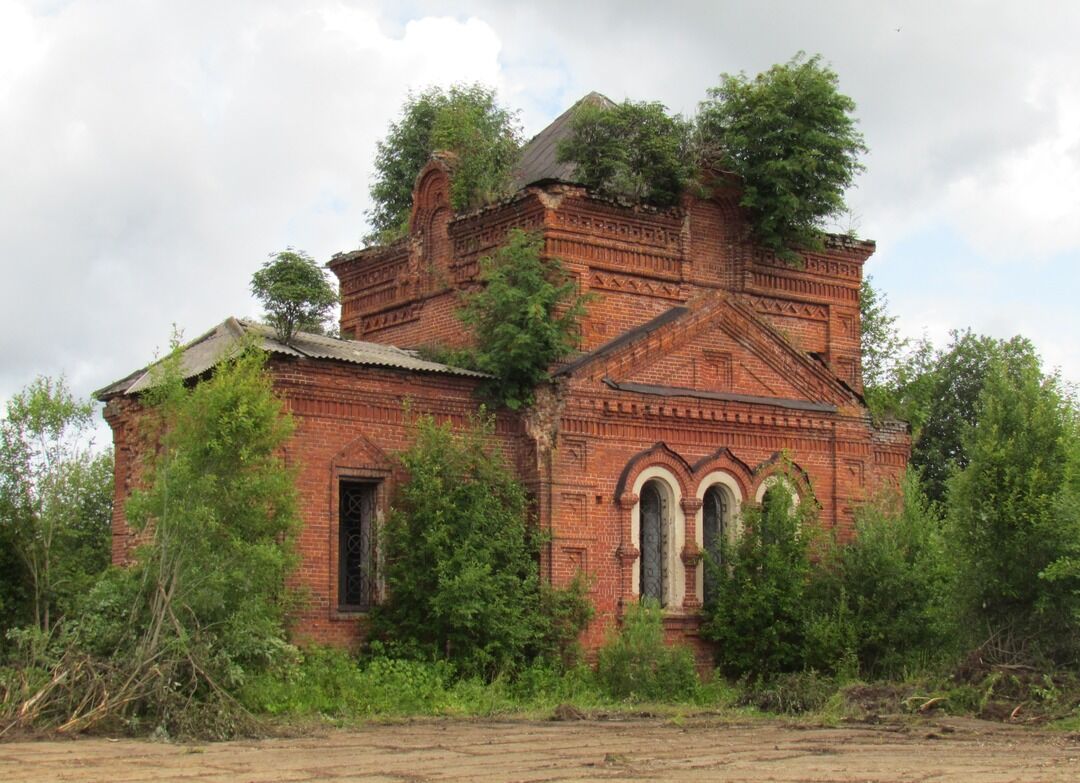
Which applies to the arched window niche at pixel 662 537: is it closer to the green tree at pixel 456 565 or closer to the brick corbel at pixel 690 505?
the brick corbel at pixel 690 505

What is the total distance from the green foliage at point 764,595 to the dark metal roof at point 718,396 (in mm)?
1508

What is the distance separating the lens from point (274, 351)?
17328 millimetres

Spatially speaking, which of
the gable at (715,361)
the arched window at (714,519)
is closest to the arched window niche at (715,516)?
the arched window at (714,519)

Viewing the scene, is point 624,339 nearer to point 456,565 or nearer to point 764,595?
point 764,595

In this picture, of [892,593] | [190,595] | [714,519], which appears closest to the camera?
[190,595]

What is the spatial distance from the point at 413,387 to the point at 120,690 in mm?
6056

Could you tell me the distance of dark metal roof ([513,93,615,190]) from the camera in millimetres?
22467

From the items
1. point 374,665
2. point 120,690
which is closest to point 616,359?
point 374,665

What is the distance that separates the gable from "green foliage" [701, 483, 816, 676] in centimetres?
186

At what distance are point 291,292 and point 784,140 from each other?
7.51 m

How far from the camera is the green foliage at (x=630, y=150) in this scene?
20.9 m

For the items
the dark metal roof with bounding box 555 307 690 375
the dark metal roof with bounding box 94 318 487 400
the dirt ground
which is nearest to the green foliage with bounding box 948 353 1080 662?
Result: the dirt ground

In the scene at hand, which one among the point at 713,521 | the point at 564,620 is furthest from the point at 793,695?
the point at 713,521

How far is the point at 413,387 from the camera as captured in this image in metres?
18.8
